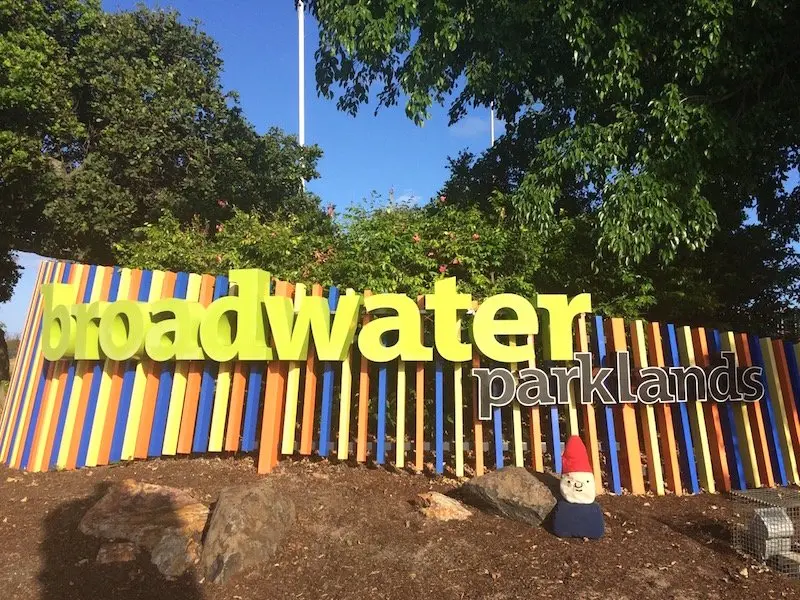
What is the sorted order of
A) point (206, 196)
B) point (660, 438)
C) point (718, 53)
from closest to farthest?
point (660, 438), point (718, 53), point (206, 196)

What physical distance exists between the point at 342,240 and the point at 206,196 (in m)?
5.95

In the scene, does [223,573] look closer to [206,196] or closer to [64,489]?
[64,489]

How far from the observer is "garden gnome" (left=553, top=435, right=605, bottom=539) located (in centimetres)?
439

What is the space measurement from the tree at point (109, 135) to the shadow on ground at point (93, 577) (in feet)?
29.1

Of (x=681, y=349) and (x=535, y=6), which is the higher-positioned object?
(x=535, y=6)

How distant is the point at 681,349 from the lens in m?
6.07

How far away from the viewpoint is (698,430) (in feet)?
19.5

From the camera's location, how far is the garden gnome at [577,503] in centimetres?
439

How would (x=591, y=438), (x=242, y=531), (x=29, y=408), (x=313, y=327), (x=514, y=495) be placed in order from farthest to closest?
(x=29, y=408) < (x=313, y=327) < (x=591, y=438) < (x=514, y=495) < (x=242, y=531)

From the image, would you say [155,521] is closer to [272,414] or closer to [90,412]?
[272,414]

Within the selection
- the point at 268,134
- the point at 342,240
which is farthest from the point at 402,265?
the point at 268,134

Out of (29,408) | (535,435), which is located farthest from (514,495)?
(29,408)

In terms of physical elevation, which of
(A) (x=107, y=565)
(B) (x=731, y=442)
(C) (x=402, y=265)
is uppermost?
(C) (x=402, y=265)

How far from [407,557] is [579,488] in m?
1.41
